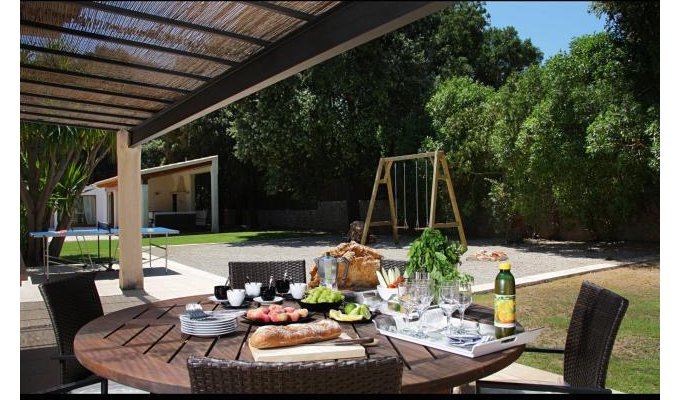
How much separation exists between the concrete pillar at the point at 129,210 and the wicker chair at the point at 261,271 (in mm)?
3575

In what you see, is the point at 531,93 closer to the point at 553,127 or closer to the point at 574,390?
the point at 553,127

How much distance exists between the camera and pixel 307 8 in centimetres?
244

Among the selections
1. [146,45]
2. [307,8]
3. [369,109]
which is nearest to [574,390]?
[307,8]

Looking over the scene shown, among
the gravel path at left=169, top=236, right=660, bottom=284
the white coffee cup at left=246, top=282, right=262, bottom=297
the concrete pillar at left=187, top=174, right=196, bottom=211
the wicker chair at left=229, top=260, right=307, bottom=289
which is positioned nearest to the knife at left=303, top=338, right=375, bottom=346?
the white coffee cup at left=246, top=282, right=262, bottom=297

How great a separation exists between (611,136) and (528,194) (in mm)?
2137

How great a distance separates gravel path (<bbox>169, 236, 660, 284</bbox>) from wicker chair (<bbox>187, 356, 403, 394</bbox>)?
247 inches

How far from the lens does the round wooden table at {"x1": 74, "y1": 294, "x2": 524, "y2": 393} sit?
Result: 161cm

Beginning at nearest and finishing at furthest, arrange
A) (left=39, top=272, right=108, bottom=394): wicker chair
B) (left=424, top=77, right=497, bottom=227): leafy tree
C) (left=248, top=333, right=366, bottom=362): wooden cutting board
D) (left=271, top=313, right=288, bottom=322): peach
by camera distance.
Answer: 1. (left=248, top=333, right=366, bottom=362): wooden cutting board
2. (left=271, top=313, right=288, bottom=322): peach
3. (left=39, top=272, right=108, bottom=394): wicker chair
4. (left=424, top=77, right=497, bottom=227): leafy tree

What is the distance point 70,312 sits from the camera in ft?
8.67

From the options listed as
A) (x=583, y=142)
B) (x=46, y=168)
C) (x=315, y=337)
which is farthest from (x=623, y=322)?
(x=46, y=168)

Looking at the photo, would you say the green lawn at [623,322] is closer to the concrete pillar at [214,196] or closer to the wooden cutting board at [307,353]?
the wooden cutting board at [307,353]

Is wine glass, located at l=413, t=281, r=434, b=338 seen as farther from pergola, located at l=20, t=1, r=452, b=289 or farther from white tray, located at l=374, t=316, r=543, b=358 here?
pergola, located at l=20, t=1, r=452, b=289

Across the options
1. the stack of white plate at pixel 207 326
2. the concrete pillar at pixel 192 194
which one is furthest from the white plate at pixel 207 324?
the concrete pillar at pixel 192 194

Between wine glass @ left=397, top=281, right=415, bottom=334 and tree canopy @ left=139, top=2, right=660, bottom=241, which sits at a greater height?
tree canopy @ left=139, top=2, right=660, bottom=241
